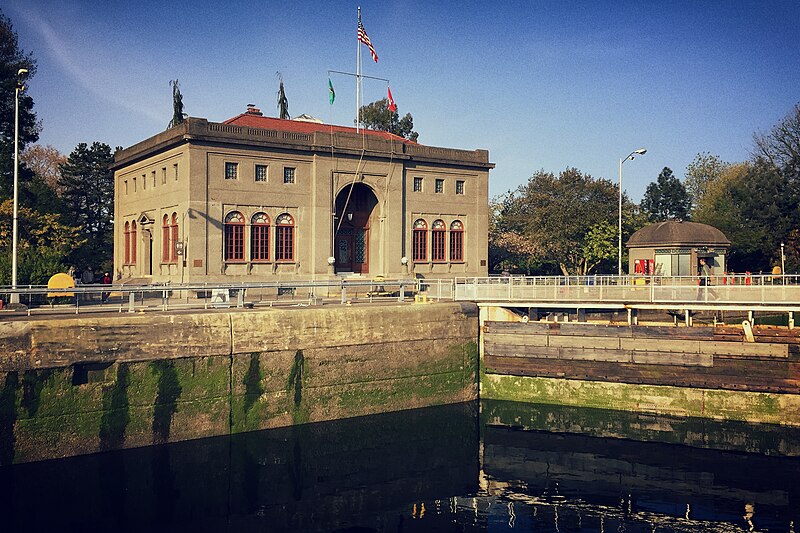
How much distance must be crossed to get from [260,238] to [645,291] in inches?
957

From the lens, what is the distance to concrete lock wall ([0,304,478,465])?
25.7 metres

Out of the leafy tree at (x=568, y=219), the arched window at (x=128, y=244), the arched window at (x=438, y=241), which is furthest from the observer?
the leafy tree at (x=568, y=219)

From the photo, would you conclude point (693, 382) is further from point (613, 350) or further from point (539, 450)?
point (539, 450)

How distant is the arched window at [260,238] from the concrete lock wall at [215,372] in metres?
15.3

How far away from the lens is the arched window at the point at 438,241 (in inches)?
2141

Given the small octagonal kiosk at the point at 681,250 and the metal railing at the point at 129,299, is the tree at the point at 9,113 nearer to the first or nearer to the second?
the metal railing at the point at 129,299

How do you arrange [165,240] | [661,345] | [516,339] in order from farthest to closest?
[165,240] < [516,339] < [661,345]

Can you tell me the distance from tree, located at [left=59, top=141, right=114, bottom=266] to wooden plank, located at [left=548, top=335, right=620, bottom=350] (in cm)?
4693

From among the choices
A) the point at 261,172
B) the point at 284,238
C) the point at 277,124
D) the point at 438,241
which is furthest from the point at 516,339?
the point at 277,124

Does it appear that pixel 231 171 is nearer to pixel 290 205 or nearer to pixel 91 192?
pixel 290 205

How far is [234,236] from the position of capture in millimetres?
46375

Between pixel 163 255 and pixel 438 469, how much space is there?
91.2ft

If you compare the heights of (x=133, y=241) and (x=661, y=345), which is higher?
(x=133, y=241)

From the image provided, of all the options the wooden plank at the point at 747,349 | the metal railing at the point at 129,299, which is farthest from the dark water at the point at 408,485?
the metal railing at the point at 129,299
